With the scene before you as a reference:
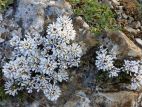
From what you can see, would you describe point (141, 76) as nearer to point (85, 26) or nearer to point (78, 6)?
point (85, 26)

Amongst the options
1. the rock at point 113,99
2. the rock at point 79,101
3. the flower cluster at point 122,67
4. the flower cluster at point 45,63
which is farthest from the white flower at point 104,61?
the rock at point 79,101

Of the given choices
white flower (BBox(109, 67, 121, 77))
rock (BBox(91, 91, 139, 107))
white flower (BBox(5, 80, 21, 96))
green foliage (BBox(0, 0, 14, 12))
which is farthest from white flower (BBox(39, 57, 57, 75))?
green foliage (BBox(0, 0, 14, 12))

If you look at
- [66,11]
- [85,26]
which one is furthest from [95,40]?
[66,11]

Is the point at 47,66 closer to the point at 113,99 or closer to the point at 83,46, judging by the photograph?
the point at 83,46

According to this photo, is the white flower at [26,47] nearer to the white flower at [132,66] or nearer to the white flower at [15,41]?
the white flower at [15,41]

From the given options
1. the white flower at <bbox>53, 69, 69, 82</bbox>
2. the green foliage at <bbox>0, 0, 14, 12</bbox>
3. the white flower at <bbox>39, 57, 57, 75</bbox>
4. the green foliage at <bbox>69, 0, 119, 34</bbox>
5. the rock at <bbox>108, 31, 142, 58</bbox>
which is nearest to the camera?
the white flower at <bbox>39, 57, 57, 75</bbox>

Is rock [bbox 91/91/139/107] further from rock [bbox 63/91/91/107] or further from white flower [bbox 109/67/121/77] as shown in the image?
white flower [bbox 109/67/121/77]
